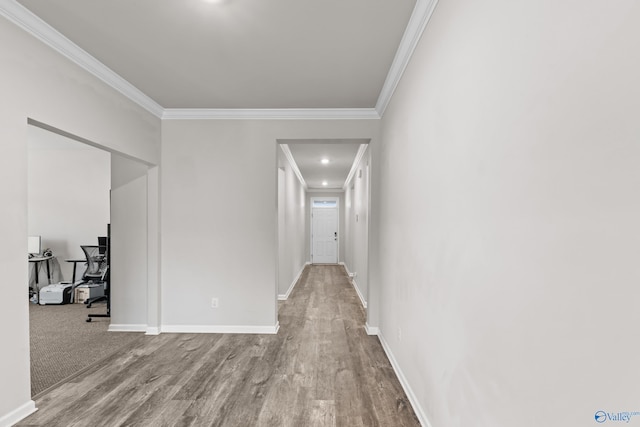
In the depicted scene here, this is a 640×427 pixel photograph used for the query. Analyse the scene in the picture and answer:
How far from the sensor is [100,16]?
217 cm

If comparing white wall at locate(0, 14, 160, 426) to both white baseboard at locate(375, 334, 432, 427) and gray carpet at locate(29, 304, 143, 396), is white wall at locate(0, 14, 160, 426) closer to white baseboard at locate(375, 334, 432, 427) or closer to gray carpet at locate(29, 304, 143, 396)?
gray carpet at locate(29, 304, 143, 396)

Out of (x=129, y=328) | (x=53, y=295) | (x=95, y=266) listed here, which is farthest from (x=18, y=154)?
(x=53, y=295)

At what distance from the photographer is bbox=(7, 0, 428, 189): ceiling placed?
2072 millimetres

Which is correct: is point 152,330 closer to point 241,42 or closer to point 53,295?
point 53,295

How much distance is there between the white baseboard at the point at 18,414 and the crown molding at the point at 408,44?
360 cm

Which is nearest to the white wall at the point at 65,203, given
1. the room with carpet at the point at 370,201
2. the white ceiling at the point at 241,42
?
the room with carpet at the point at 370,201

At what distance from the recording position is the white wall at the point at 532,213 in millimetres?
721

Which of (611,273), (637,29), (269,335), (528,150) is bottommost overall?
(269,335)

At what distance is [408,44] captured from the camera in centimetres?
236

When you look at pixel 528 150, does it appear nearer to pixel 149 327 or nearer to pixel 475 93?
pixel 475 93

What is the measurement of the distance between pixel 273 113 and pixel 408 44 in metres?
1.96

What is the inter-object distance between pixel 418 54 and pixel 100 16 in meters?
2.15

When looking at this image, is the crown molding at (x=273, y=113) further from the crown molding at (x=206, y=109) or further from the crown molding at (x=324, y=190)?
the crown molding at (x=324, y=190)

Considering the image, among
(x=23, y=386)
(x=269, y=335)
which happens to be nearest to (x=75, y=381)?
(x=23, y=386)
